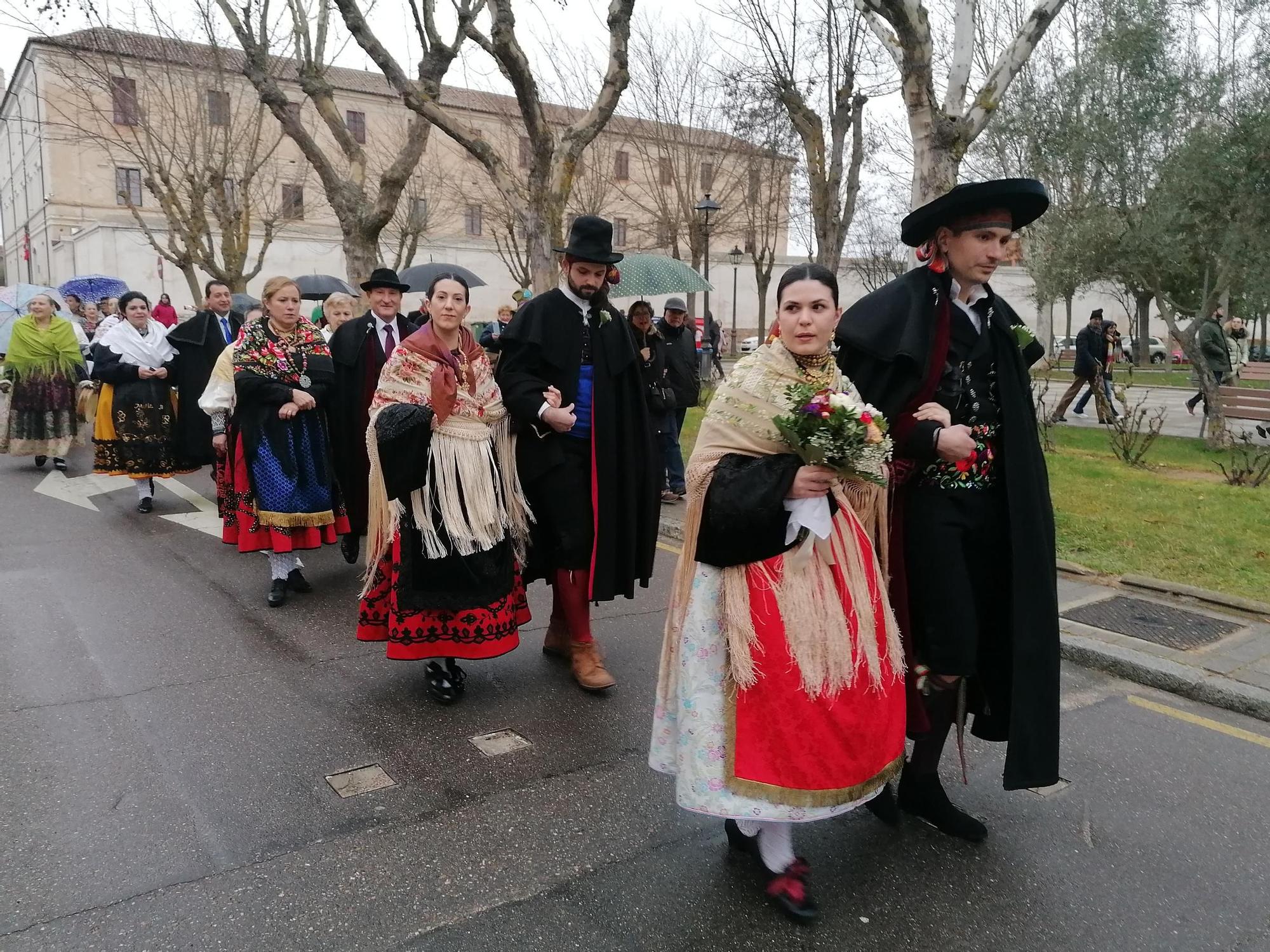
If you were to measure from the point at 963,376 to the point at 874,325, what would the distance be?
335 millimetres

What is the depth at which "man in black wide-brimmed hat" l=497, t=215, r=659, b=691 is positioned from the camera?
430 centimetres

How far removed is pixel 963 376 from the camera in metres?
3.03

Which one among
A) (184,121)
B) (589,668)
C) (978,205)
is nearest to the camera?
(978,205)

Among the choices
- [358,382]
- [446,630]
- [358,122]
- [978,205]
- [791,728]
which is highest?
[358,122]

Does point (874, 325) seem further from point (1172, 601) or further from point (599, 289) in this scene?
point (1172, 601)

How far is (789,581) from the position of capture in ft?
8.80

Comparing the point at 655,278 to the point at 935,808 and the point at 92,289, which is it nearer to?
the point at 935,808

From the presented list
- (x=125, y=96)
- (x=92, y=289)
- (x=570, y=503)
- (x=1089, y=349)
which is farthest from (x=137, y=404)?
(x=125, y=96)

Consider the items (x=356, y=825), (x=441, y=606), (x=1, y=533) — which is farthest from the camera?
(x=1, y=533)

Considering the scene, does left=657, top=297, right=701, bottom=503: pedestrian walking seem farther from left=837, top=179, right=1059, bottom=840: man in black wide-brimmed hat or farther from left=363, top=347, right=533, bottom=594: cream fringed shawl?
left=837, top=179, right=1059, bottom=840: man in black wide-brimmed hat

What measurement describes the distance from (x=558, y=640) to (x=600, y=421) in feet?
4.11

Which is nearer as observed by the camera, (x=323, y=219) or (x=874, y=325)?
(x=874, y=325)

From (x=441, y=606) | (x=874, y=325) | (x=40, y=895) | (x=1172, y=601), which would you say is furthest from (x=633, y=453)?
(x=1172, y=601)

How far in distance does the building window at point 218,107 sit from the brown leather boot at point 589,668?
65.6ft
